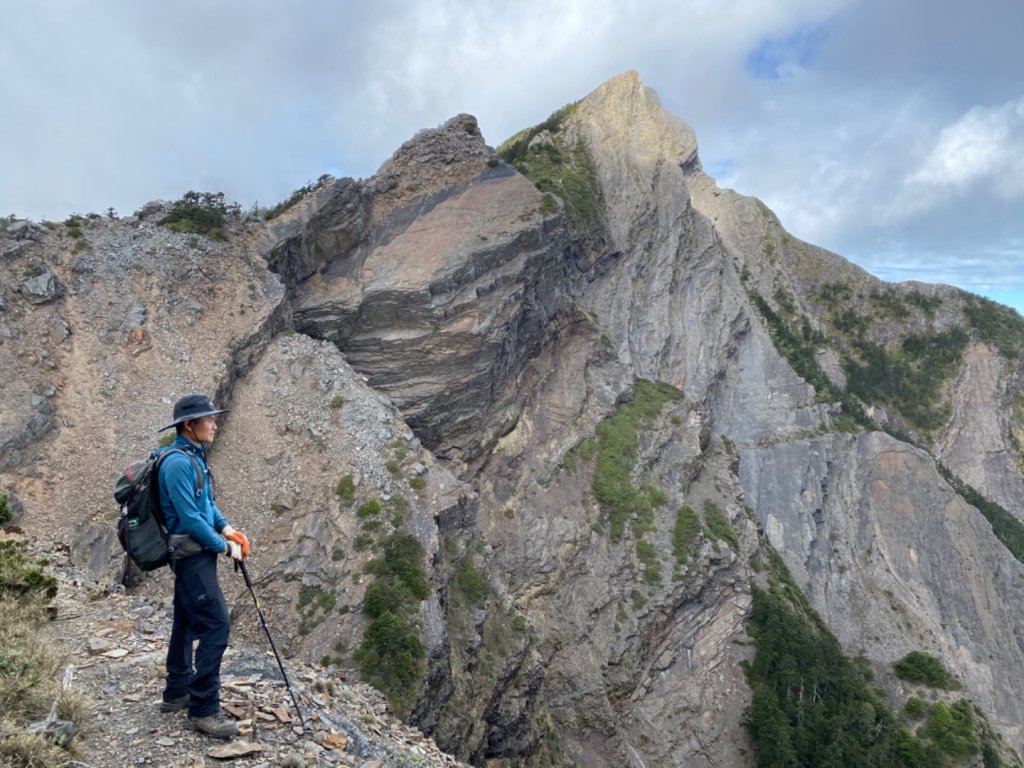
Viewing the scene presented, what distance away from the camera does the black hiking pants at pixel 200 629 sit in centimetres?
600

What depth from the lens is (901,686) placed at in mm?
40031

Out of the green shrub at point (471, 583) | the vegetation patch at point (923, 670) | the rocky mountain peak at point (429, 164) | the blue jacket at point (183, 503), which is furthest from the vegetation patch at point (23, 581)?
the vegetation patch at point (923, 670)

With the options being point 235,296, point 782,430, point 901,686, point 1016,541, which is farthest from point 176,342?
point 1016,541

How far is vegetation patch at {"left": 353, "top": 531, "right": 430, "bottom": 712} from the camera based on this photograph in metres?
18.0

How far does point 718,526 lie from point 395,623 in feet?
86.7

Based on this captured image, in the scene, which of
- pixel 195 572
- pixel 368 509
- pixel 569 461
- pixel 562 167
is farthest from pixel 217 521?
pixel 562 167

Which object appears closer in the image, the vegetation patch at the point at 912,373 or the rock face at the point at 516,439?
the rock face at the point at 516,439

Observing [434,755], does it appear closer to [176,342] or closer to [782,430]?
[176,342]

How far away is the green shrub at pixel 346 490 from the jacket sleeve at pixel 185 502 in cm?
1649

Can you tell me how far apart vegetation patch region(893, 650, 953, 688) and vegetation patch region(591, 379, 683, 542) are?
808 inches

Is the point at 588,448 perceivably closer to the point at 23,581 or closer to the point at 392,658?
the point at 392,658

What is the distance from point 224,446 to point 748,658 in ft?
103

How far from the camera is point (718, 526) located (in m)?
39.1

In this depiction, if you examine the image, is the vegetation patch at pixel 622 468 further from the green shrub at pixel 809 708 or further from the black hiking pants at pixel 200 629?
the black hiking pants at pixel 200 629
